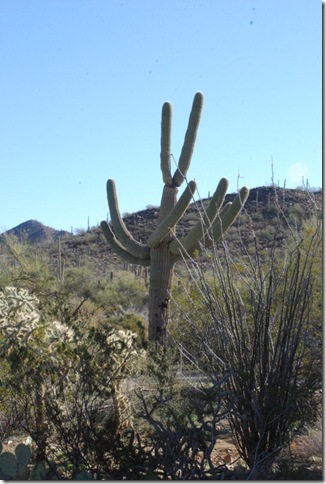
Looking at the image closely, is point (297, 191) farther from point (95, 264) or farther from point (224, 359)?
point (224, 359)

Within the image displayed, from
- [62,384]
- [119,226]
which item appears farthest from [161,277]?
[62,384]

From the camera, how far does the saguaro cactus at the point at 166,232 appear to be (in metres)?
11.1

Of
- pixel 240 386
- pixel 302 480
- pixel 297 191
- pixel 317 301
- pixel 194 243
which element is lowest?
pixel 302 480

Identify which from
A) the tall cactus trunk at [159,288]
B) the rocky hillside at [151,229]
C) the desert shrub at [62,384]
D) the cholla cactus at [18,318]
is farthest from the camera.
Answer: the rocky hillside at [151,229]

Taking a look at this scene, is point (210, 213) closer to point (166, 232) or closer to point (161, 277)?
point (166, 232)

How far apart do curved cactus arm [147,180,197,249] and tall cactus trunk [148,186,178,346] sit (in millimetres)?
161

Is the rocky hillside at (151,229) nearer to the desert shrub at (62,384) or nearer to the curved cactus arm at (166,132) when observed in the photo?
the curved cactus arm at (166,132)

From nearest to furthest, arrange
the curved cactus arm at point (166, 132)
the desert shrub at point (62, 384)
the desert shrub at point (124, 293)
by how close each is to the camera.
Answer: the desert shrub at point (62, 384), the curved cactus arm at point (166, 132), the desert shrub at point (124, 293)

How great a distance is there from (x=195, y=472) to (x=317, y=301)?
16.8 ft

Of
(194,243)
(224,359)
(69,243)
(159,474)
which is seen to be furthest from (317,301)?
(69,243)

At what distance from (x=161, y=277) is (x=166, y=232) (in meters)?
0.84

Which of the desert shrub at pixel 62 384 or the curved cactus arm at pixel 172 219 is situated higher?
the curved cactus arm at pixel 172 219

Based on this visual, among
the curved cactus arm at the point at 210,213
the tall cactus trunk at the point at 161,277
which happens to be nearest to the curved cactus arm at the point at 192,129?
the curved cactus arm at the point at 210,213

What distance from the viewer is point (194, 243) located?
11.7 m
